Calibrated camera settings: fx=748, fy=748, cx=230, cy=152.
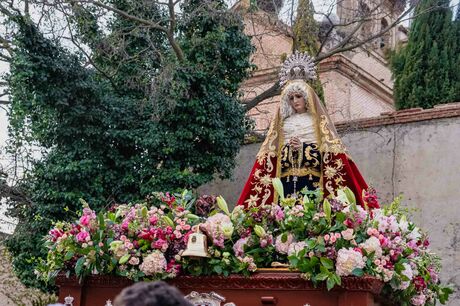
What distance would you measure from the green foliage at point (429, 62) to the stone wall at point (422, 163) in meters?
2.62

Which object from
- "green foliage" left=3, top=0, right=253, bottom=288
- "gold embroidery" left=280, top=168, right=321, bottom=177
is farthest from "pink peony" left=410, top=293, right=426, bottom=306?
"green foliage" left=3, top=0, right=253, bottom=288

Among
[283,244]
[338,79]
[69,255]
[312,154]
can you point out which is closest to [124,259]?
[69,255]

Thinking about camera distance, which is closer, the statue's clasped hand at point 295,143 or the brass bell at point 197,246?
the brass bell at point 197,246

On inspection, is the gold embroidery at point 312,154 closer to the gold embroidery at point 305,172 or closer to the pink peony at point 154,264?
the gold embroidery at point 305,172

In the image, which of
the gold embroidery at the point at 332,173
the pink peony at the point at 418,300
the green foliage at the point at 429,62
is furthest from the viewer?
the green foliage at the point at 429,62

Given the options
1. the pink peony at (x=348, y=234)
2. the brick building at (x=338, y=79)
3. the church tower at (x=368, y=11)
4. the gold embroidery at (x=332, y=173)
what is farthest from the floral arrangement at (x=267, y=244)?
the brick building at (x=338, y=79)

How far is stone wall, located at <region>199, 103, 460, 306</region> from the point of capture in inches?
481

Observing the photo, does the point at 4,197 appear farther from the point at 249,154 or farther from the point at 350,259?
the point at 350,259

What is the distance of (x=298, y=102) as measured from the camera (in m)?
7.89

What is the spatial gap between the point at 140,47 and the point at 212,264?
777cm

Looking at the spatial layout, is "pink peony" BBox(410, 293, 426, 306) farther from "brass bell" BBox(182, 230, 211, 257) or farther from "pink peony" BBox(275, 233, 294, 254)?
"brass bell" BBox(182, 230, 211, 257)

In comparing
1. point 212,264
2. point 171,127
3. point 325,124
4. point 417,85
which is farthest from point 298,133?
point 417,85

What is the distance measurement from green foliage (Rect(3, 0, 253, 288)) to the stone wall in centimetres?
240

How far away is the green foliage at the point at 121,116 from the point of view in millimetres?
11805
